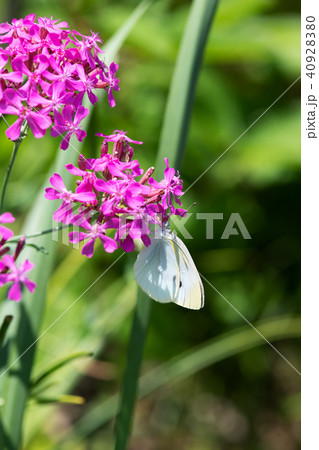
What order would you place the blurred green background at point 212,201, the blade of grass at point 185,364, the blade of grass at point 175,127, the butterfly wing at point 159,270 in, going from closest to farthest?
the butterfly wing at point 159,270, the blade of grass at point 175,127, the blade of grass at point 185,364, the blurred green background at point 212,201

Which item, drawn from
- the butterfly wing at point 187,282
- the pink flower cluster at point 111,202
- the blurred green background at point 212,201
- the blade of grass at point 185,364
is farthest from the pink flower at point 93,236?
the blurred green background at point 212,201

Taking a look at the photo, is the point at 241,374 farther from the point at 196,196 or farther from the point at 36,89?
the point at 36,89

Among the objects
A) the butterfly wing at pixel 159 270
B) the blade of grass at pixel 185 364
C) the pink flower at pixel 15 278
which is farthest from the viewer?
the blade of grass at pixel 185 364

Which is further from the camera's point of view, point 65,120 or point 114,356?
point 114,356

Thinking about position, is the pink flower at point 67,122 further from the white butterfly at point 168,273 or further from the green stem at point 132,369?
the green stem at point 132,369

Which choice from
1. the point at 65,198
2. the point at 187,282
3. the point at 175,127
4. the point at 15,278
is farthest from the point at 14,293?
the point at 175,127

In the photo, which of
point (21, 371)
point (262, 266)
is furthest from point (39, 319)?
point (262, 266)

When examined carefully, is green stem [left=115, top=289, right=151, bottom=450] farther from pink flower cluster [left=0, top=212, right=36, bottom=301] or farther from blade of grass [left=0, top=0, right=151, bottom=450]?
pink flower cluster [left=0, top=212, right=36, bottom=301]

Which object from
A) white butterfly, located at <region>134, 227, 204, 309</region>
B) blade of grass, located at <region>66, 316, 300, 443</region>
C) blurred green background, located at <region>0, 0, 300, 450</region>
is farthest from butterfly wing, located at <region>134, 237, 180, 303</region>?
blurred green background, located at <region>0, 0, 300, 450</region>
